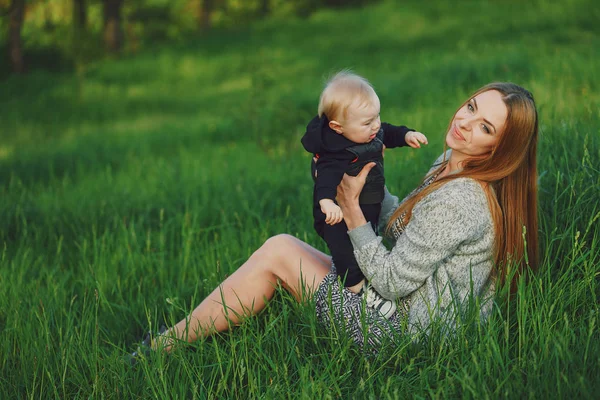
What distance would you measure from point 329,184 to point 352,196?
142 mm

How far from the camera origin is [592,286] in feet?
9.46

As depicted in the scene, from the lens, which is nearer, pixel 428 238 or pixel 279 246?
pixel 428 238

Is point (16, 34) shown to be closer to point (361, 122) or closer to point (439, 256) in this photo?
point (361, 122)

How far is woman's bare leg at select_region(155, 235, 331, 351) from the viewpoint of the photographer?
3.21m

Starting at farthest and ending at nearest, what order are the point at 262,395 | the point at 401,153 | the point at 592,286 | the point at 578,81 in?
the point at 578,81 < the point at 401,153 < the point at 592,286 < the point at 262,395

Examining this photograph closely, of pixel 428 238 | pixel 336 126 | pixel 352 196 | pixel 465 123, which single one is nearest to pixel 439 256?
pixel 428 238

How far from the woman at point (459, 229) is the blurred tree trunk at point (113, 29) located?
59.1ft

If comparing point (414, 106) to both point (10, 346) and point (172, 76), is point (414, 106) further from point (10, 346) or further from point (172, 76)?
point (172, 76)

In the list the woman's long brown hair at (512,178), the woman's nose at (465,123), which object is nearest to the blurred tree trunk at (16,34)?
the woman's nose at (465,123)

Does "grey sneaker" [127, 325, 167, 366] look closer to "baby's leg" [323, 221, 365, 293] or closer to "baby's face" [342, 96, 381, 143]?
"baby's leg" [323, 221, 365, 293]

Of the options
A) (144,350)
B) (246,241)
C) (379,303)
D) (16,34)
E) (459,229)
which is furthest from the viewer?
(16,34)

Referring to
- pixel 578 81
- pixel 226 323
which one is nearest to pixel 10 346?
pixel 226 323

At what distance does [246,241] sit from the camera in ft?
13.7

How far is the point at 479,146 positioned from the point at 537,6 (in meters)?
12.6
